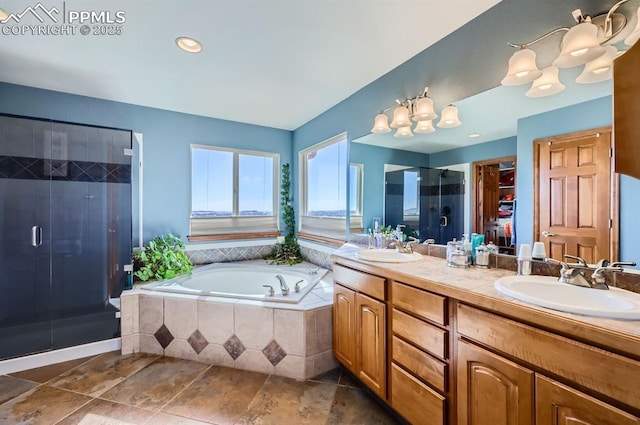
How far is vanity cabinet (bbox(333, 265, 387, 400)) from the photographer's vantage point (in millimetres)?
1551

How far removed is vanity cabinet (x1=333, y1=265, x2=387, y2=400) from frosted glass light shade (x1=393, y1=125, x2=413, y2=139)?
1.13 metres

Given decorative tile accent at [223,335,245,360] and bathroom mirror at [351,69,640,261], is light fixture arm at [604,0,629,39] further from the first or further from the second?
decorative tile accent at [223,335,245,360]

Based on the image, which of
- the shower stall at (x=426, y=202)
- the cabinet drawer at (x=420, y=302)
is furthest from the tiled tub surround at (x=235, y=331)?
the shower stall at (x=426, y=202)

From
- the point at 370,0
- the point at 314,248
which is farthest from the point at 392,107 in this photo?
the point at 314,248

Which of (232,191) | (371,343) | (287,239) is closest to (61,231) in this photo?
(232,191)

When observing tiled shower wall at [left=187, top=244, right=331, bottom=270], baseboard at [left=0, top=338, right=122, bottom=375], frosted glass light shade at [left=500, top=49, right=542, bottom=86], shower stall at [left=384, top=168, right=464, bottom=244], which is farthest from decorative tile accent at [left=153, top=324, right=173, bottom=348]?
frosted glass light shade at [left=500, top=49, right=542, bottom=86]

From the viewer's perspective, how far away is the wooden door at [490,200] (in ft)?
5.06

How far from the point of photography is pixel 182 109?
10.2ft

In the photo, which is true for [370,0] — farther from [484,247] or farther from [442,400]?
[442,400]

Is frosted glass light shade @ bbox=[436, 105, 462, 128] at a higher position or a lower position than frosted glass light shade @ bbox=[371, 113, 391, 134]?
lower

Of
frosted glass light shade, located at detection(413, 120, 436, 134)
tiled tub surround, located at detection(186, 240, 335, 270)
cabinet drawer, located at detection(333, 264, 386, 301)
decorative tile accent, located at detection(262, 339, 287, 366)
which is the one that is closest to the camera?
cabinet drawer, located at detection(333, 264, 386, 301)

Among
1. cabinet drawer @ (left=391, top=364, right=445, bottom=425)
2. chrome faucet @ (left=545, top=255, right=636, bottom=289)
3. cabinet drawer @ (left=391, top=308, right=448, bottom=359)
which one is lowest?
cabinet drawer @ (left=391, top=364, right=445, bottom=425)

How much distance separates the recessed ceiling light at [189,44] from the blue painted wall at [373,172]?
1.51m

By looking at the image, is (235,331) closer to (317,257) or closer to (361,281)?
(361,281)
